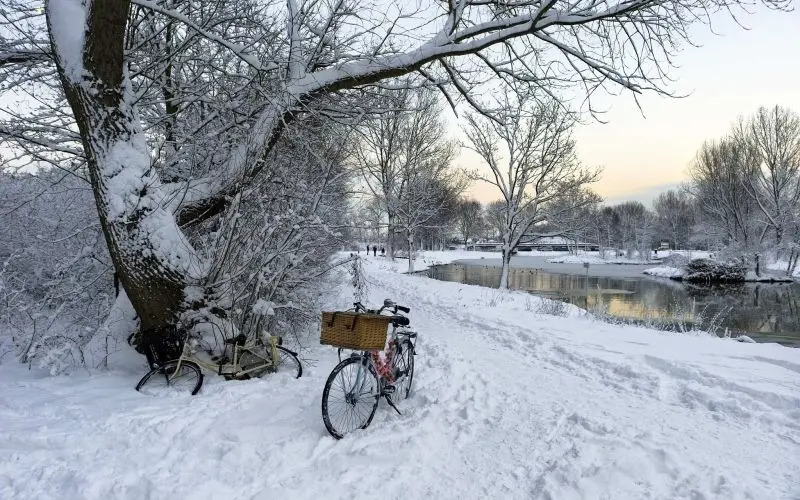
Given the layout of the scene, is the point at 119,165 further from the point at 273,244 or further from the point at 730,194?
the point at 730,194

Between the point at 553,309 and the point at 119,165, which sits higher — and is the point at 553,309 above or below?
below

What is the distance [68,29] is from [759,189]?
41354 millimetres

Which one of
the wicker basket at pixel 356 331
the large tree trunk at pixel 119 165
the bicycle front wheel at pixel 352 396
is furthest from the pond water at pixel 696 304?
the large tree trunk at pixel 119 165

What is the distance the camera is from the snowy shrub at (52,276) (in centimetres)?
561

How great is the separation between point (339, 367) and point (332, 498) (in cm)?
109

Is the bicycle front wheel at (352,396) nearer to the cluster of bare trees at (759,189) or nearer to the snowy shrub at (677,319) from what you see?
the snowy shrub at (677,319)

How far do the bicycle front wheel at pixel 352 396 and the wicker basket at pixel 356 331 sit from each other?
0.77ft

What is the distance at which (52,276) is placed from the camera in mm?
6453

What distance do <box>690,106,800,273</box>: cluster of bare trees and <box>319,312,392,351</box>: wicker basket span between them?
37.0 metres

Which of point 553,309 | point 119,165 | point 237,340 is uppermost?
point 119,165

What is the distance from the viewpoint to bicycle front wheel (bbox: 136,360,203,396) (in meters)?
4.66

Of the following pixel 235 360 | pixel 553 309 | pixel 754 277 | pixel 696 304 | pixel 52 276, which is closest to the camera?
pixel 235 360

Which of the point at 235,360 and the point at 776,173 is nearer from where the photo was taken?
the point at 235,360

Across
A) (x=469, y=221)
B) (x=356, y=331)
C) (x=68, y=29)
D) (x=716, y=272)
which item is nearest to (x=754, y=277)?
(x=716, y=272)
